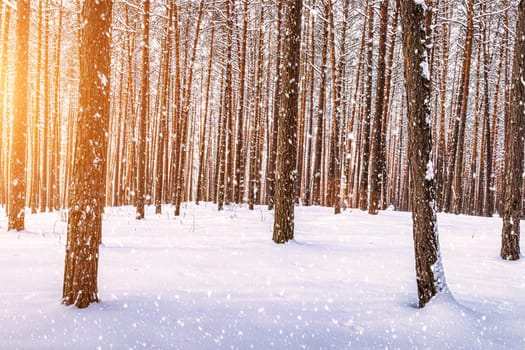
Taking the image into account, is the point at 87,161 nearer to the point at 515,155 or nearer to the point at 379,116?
the point at 515,155

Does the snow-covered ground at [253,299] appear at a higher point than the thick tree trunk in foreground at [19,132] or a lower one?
lower

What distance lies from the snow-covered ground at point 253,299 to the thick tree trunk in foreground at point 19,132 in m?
0.79

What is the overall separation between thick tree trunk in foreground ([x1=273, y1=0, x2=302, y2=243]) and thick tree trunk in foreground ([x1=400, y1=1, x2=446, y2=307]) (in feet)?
10.6

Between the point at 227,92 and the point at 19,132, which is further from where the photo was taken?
the point at 227,92

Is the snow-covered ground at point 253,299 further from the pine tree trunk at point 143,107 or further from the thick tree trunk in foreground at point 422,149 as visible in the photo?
the pine tree trunk at point 143,107

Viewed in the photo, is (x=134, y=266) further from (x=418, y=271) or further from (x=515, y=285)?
(x=515, y=285)

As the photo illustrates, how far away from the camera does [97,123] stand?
11.8 ft

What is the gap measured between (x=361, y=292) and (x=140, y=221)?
28.1 ft

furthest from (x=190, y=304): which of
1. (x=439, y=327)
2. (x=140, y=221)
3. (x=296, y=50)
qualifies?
(x=140, y=221)

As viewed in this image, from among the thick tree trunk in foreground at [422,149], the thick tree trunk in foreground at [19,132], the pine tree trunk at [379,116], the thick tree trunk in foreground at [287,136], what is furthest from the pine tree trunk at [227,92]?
the thick tree trunk in foreground at [422,149]

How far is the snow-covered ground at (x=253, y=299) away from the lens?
3.37m

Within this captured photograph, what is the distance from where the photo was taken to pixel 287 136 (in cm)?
730

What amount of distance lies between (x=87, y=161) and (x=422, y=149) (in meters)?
3.62

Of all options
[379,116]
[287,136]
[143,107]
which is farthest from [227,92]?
[287,136]
